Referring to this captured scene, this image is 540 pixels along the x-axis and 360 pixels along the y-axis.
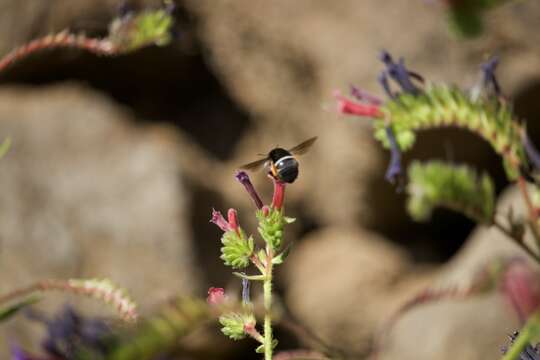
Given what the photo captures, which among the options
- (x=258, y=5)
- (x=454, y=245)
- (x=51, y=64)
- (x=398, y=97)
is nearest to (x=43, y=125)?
(x=51, y=64)

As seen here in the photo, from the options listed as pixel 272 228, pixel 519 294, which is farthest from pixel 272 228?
pixel 519 294

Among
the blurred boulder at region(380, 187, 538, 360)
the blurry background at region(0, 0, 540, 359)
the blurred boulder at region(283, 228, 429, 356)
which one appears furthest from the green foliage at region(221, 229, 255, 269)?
the blurred boulder at region(283, 228, 429, 356)

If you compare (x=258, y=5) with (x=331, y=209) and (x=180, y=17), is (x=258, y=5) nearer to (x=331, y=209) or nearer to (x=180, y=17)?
(x=180, y=17)

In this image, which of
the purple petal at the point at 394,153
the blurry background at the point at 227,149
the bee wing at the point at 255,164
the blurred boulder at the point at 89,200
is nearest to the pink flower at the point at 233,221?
the bee wing at the point at 255,164

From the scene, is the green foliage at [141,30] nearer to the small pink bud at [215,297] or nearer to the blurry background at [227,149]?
the small pink bud at [215,297]

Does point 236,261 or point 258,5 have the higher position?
point 258,5

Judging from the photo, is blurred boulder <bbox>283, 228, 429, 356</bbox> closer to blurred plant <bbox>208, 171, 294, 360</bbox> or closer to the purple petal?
the purple petal
